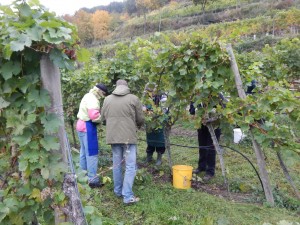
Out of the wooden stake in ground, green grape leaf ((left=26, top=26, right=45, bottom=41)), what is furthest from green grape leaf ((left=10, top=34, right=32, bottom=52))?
Answer: the wooden stake in ground

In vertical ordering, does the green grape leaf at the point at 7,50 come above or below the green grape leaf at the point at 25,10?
below

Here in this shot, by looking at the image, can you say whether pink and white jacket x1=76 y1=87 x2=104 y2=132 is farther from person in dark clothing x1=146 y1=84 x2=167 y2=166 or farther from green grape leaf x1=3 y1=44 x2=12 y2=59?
green grape leaf x1=3 y1=44 x2=12 y2=59

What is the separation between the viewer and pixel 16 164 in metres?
2.33

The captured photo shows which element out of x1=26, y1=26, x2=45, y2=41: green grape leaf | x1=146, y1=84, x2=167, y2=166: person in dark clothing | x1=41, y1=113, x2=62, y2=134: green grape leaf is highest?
x1=26, y1=26, x2=45, y2=41: green grape leaf

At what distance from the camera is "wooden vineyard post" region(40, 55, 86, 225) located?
2006 mm

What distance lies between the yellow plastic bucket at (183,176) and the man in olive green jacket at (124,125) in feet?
2.54

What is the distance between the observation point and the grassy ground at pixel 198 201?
13.0ft

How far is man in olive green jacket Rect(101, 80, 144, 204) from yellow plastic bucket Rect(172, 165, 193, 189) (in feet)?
2.54

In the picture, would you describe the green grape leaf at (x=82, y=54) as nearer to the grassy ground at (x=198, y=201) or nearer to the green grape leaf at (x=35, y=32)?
the green grape leaf at (x=35, y=32)

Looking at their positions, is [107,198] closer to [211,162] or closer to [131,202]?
[131,202]

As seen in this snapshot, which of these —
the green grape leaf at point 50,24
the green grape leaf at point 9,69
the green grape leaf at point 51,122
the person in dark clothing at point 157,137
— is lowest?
the person in dark clothing at point 157,137

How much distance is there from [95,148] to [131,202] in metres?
1.05

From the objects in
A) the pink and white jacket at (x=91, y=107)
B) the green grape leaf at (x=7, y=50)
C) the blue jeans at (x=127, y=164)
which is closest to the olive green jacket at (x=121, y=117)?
the blue jeans at (x=127, y=164)

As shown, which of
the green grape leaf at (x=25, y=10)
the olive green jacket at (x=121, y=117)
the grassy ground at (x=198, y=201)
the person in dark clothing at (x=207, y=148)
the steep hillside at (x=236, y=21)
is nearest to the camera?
the green grape leaf at (x=25, y=10)
